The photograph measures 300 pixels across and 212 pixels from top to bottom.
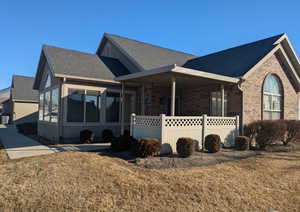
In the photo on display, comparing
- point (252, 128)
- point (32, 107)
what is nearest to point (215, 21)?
point (252, 128)

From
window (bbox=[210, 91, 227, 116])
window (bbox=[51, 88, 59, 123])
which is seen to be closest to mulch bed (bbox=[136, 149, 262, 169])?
window (bbox=[210, 91, 227, 116])

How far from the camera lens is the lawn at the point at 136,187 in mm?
Result: 3770

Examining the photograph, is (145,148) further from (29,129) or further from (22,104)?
(22,104)

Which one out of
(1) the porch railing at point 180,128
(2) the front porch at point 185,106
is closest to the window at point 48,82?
(2) the front porch at point 185,106

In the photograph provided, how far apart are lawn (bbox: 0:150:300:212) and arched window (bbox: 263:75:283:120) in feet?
21.1

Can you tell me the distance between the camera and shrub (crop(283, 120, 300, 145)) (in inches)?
409

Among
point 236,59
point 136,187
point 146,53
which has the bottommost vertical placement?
point 136,187

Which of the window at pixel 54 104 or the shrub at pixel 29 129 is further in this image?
the shrub at pixel 29 129

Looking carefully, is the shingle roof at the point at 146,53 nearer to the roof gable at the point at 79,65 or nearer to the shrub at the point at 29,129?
the roof gable at the point at 79,65

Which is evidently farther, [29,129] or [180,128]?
[29,129]

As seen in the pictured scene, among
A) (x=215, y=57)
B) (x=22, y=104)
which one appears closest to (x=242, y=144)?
(x=215, y=57)

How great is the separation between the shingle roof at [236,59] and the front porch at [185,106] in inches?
51.1

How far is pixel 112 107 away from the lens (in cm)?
1166

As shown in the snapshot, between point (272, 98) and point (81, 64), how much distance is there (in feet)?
40.1
